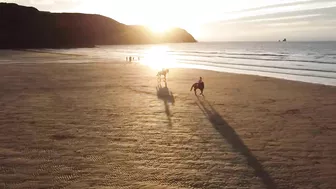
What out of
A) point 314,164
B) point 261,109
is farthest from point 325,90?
point 314,164

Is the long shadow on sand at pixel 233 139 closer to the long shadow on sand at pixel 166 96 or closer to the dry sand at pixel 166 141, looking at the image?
the dry sand at pixel 166 141

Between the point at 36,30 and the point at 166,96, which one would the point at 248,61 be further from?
the point at 36,30

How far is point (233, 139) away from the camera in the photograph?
26.4 ft

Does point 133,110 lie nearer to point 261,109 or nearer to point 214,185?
point 261,109

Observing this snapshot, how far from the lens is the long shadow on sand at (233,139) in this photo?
19.2 ft

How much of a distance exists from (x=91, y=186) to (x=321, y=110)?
897 centimetres

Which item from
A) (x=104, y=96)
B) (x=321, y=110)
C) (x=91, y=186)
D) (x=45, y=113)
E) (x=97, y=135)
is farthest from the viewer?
(x=104, y=96)

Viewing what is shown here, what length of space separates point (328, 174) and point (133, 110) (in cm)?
681

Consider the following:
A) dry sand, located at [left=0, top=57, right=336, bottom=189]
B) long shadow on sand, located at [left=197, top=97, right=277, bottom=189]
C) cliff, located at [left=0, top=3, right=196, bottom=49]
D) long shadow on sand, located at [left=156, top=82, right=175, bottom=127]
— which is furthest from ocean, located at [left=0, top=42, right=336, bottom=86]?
cliff, located at [left=0, top=3, right=196, bottom=49]

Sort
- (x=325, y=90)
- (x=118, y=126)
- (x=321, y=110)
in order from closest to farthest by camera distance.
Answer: (x=118, y=126) < (x=321, y=110) < (x=325, y=90)

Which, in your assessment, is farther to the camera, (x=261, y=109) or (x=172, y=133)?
(x=261, y=109)

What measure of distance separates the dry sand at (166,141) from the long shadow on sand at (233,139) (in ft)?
0.06

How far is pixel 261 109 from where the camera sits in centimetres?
1162

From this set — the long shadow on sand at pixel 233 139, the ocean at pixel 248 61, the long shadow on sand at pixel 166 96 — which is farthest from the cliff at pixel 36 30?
the long shadow on sand at pixel 233 139
